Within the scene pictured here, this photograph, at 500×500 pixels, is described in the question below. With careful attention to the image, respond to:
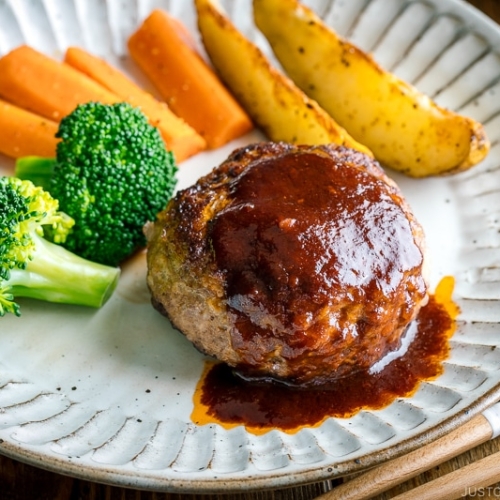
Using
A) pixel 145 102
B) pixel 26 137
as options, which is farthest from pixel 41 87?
pixel 145 102

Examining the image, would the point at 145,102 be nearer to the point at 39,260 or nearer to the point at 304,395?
the point at 39,260

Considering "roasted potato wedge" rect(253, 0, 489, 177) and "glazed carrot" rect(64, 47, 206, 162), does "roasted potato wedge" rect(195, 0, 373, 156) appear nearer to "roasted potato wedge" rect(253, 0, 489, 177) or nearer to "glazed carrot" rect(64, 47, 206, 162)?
"roasted potato wedge" rect(253, 0, 489, 177)

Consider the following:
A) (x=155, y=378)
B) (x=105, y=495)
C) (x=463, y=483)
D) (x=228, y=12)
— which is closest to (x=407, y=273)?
(x=463, y=483)

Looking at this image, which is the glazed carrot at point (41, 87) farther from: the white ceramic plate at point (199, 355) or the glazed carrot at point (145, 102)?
the white ceramic plate at point (199, 355)

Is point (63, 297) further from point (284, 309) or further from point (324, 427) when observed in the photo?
point (324, 427)

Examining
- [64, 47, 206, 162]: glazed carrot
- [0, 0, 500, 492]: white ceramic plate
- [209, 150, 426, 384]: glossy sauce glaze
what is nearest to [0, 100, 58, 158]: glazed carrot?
[0, 0, 500, 492]: white ceramic plate

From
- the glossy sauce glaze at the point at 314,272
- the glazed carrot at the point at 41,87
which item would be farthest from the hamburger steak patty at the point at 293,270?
the glazed carrot at the point at 41,87
